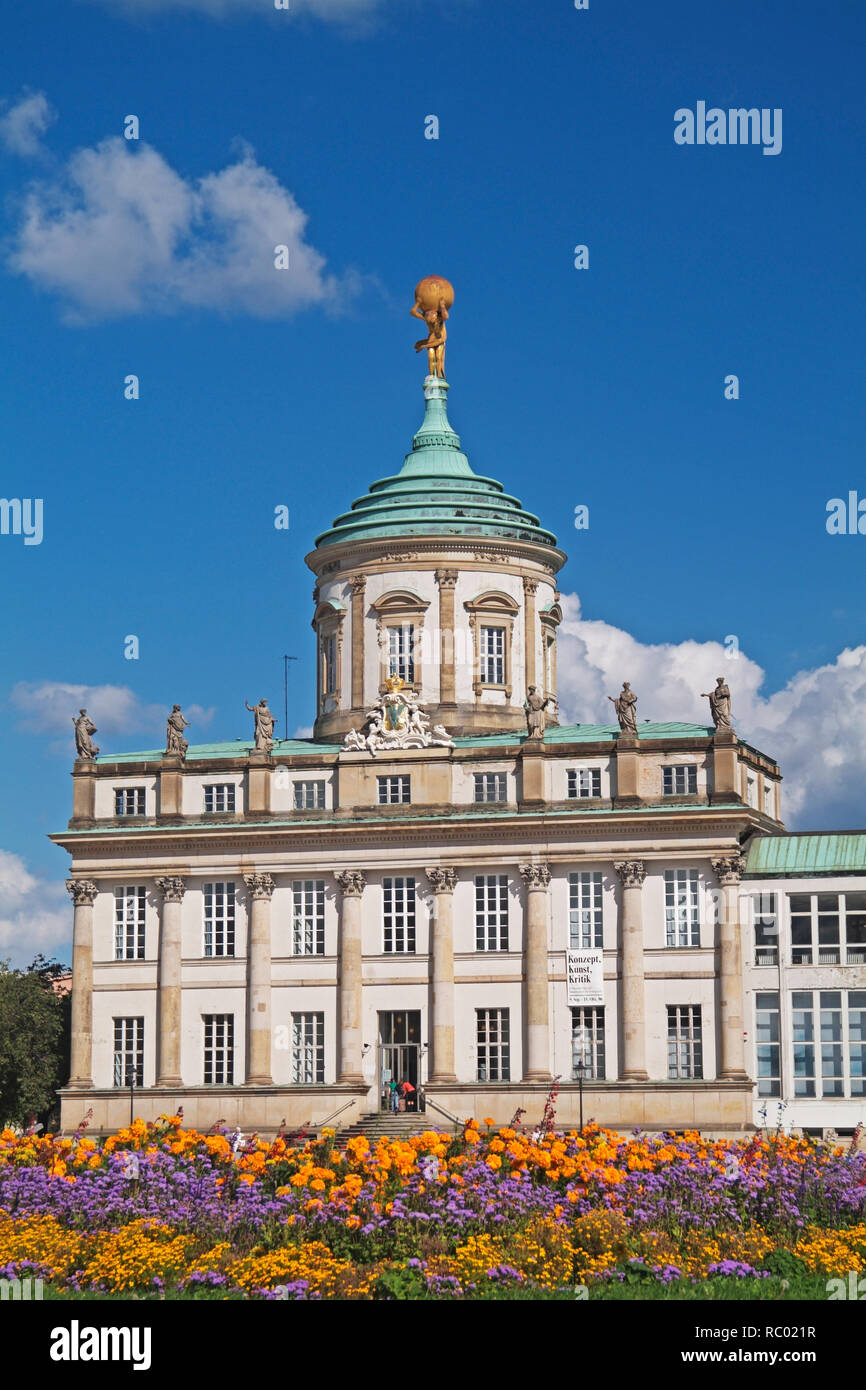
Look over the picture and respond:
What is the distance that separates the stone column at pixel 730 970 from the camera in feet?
253

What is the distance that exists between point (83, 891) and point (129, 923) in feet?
7.13

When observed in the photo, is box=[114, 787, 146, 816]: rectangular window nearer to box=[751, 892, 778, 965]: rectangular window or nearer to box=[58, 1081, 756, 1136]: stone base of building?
box=[58, 1081, 756, 1136]: stone base of building

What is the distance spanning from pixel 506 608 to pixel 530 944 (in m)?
15.7

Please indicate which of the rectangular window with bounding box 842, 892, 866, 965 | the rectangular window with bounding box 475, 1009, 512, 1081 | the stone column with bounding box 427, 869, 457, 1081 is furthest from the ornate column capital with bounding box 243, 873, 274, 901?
the rectangular window with bounding box 842, 892, 866, 965

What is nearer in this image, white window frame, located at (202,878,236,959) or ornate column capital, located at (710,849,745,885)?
ornate column capital, located at (710,849,745,885)

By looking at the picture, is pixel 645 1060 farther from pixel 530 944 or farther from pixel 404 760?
pixel 404 760

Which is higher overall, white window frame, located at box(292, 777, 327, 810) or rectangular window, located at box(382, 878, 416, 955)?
white window frame, located at box(292, 777, 327, 810)

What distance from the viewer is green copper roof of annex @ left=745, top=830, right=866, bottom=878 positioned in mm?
78062

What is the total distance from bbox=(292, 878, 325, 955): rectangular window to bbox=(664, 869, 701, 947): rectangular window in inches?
522

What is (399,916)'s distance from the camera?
82250 millimetres

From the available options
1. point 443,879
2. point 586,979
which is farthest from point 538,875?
point 586,979

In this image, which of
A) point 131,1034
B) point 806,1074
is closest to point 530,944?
point 806,1074
